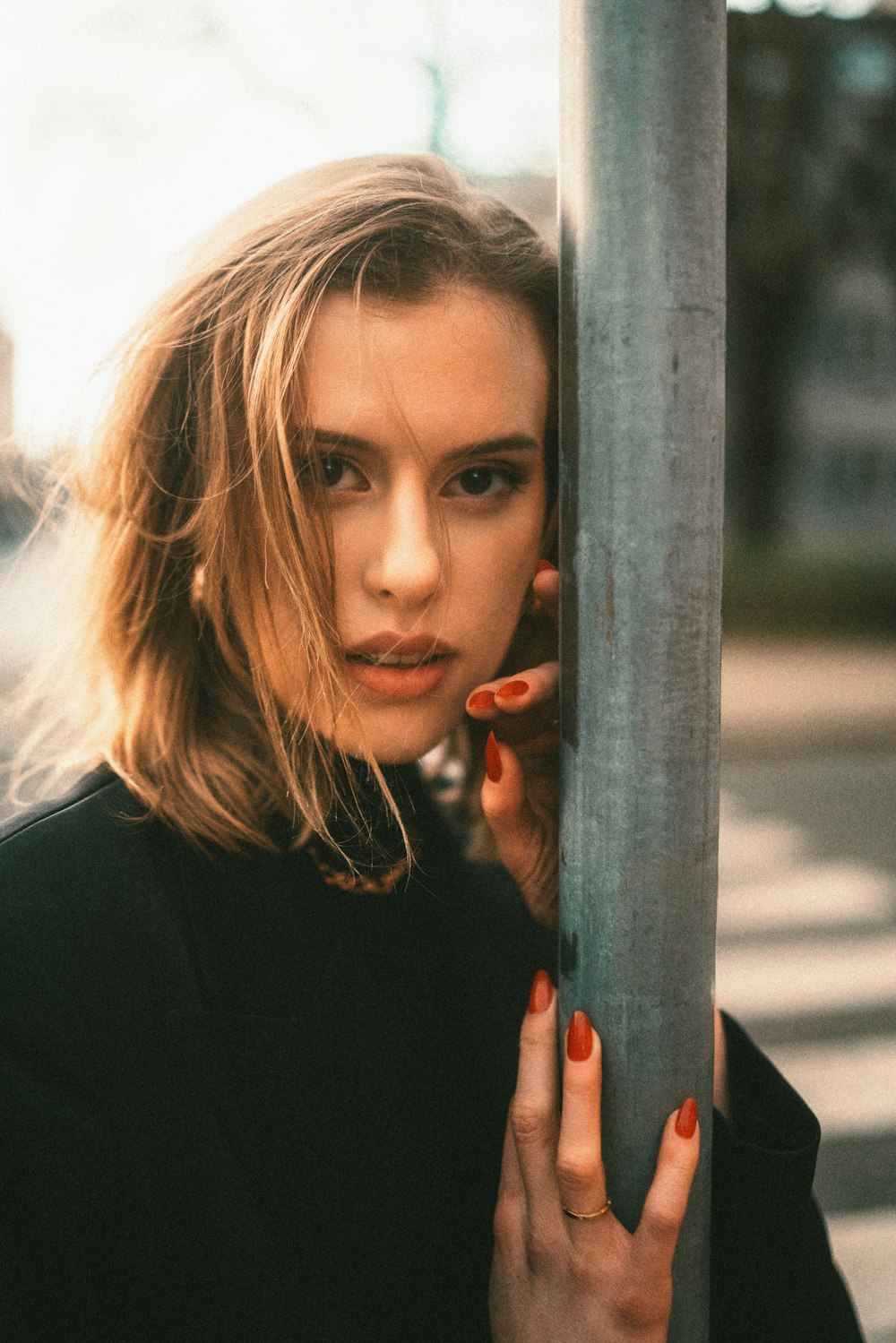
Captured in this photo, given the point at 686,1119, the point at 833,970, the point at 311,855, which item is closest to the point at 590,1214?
the point at 686,1119

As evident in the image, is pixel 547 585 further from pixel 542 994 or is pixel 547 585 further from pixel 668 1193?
pixel 668 1193

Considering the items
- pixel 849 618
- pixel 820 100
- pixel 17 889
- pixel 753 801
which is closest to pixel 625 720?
pixel 17 889

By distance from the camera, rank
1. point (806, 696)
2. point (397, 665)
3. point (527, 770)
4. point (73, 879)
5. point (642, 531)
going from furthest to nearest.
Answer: point (806, 696), point (527, 770), point (397, 665), point (73, 879), point (642, 531)

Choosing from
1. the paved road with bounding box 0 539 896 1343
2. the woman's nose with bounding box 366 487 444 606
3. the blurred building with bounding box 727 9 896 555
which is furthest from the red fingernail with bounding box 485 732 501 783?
the blurred building with bounding box 727 9 896 555

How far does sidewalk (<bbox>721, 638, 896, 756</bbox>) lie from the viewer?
38.5ft

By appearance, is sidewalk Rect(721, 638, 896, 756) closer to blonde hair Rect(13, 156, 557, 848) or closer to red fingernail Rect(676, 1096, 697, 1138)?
blonde hair Rect(13, 156, 557, 848)

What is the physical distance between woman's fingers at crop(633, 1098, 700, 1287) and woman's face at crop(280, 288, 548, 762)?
67 cm

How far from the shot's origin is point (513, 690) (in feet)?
4.59

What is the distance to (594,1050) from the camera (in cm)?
93

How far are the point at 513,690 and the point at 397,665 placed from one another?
156 millimetres

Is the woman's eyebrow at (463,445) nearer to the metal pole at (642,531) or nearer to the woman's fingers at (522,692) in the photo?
the woman's fingers at (522,692)

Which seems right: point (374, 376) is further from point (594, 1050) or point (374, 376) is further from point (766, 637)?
point (766, 637)

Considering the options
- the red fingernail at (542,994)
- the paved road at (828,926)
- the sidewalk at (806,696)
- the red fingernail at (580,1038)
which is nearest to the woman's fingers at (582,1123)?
the red fingernail at (580,1038)

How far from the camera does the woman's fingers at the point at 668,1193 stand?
93 centimetres
